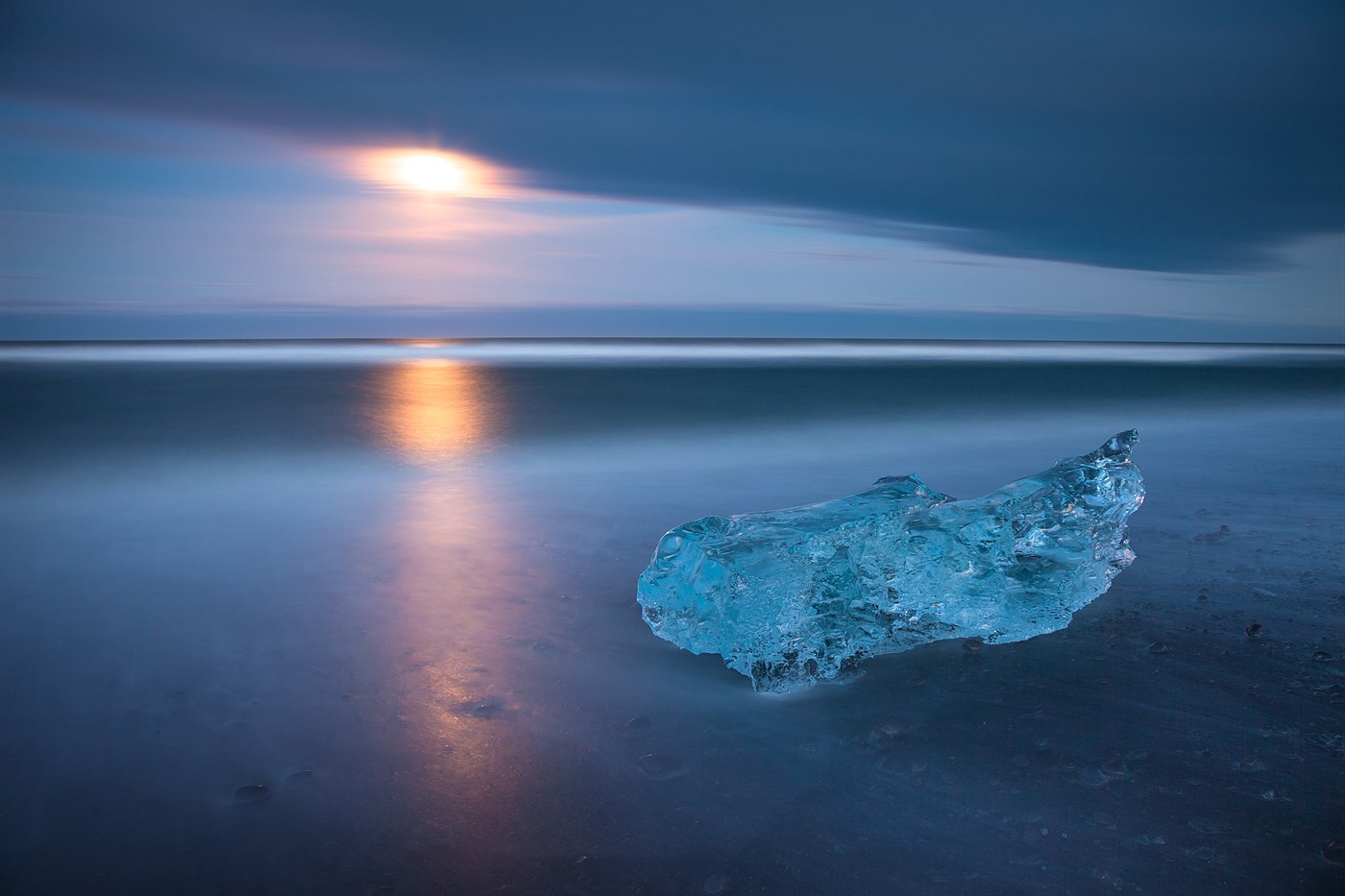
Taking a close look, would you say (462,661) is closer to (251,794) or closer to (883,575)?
(251,794)

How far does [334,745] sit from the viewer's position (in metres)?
2.98

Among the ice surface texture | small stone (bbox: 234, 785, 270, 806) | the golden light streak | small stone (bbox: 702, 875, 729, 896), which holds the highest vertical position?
the ice surface texture

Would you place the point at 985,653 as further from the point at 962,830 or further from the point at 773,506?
the point at 773,506

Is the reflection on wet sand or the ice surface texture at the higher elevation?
the ice surface texture

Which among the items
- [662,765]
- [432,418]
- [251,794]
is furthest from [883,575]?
[432,418]

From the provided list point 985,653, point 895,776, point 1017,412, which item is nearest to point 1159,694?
point 985,653

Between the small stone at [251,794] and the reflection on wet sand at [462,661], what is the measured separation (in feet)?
1.49

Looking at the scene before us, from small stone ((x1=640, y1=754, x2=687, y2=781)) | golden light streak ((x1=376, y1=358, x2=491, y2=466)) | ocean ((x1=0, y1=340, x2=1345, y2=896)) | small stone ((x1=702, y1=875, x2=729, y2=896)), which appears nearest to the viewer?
small stone ((x1=702, y1=875, x2=729, y2=896))

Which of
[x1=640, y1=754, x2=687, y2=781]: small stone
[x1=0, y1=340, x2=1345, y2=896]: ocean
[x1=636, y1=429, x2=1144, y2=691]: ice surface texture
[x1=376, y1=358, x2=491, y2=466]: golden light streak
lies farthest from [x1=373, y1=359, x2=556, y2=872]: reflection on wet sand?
[x1=376, y1=358, x2=491, y2=466]: golden light streak

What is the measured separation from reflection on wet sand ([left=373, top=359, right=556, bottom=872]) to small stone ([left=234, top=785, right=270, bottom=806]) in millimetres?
453

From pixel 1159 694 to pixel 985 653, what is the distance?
674mm

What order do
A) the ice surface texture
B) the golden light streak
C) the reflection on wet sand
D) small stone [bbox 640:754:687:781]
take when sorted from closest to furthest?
the reflection on wet sand, small stone [bbox 640:754:687:781], the ice surface texture, the golden light streak

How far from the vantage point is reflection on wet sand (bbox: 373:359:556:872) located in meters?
2.60

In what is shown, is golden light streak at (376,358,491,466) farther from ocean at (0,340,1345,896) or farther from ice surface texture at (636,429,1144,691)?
ice surface texture at (636,429,1144,691)
